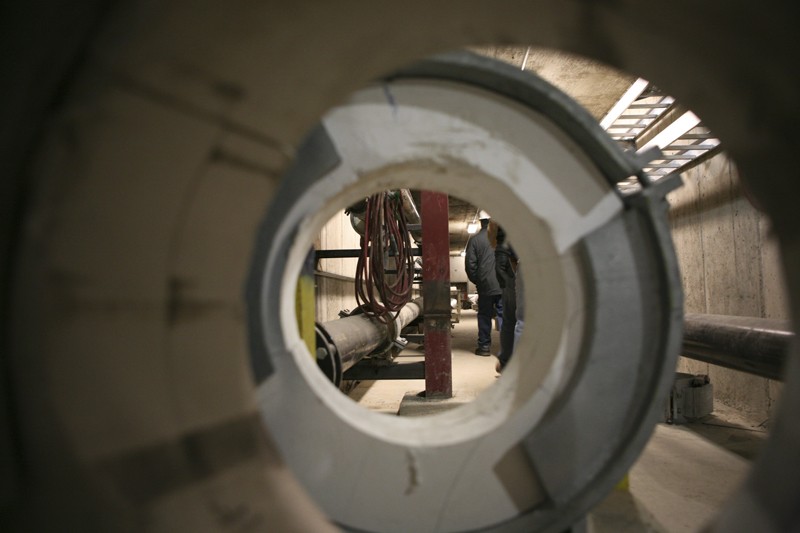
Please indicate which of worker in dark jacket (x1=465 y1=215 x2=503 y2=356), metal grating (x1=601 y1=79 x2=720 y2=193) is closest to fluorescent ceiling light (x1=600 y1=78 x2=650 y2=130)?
metal grating (x1=601 y1=79 x2=720 y2=193)

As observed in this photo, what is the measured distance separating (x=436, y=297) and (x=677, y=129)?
1991mm

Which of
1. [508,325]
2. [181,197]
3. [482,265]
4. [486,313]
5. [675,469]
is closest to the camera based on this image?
[181,197]

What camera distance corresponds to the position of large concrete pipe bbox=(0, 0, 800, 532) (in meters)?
0.37

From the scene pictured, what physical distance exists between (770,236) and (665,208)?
0.30m

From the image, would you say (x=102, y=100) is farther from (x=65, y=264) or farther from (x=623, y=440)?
(x=623, y=440)

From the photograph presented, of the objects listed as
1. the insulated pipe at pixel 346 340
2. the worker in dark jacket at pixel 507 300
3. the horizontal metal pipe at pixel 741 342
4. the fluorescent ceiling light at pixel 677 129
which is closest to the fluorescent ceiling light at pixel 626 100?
the fluorescent ceiling light at pixel 677 129

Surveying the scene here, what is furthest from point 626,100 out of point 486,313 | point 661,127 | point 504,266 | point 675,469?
point 486,313

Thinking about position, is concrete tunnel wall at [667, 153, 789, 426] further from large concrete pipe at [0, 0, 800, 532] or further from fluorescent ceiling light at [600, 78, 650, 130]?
large concrete pipe at [0, 0, 800, 532]

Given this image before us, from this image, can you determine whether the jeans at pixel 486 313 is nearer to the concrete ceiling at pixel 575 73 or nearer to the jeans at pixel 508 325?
the jeans at pixel 508 325

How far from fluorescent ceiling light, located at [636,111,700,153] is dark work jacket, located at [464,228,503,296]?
1.92 meters

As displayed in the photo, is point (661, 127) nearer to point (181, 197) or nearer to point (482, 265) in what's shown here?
point (482, 265)

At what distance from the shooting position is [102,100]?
369 mm

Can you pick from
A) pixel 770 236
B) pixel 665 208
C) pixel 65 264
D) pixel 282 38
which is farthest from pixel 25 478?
pixel 665 208

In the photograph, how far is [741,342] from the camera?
2.04 metres
